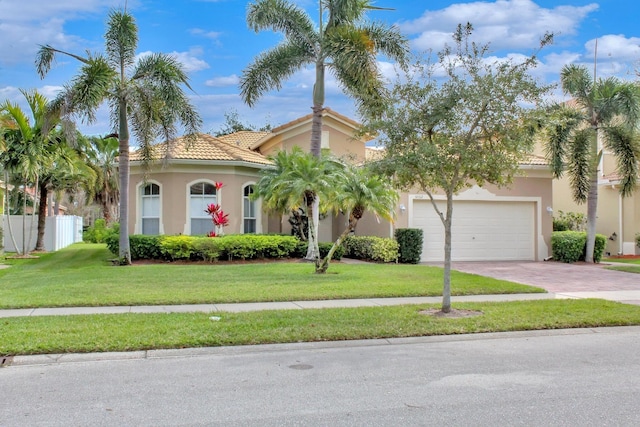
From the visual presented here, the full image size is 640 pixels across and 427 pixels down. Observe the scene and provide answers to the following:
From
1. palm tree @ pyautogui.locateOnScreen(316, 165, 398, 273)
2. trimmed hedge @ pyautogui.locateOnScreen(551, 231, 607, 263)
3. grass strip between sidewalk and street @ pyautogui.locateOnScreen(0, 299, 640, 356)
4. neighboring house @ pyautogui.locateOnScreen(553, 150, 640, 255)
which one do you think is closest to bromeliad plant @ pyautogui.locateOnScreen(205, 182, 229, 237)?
palm tree @ pyautogui.locateOnScreen(316, 165, 398, 273)

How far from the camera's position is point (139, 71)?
17703 mm

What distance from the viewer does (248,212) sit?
2205 cm

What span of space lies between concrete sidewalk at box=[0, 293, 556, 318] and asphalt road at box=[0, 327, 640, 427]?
267cm

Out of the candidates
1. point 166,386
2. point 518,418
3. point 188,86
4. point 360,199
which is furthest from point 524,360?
point 188,86

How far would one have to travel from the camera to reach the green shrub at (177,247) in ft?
59.5

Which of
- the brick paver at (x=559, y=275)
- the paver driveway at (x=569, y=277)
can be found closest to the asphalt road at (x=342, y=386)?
the paver driveway at (x=569, y=277)

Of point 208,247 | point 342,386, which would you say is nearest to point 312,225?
point 208,247

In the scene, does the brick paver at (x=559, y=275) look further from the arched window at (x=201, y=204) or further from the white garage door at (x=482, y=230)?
the arched window at (x=201, y=204)

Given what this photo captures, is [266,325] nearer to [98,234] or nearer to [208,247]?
[208,247]

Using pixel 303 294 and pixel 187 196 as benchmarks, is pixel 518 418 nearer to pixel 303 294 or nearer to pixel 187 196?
pixel 303 294

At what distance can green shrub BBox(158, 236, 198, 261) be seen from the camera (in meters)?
18.1

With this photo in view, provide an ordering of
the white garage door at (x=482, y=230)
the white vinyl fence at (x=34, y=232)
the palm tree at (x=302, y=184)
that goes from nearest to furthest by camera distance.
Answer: the palm tree at (x=302, y=184) < the white garage door at (x=482, y=230) < the white vinyl fence at (x=34, y=232)

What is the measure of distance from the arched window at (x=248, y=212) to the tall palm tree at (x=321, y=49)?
346 cm

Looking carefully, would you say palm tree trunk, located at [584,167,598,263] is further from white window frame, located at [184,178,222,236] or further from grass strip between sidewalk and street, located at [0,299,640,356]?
white window frame, located at [184,178,222,236]
